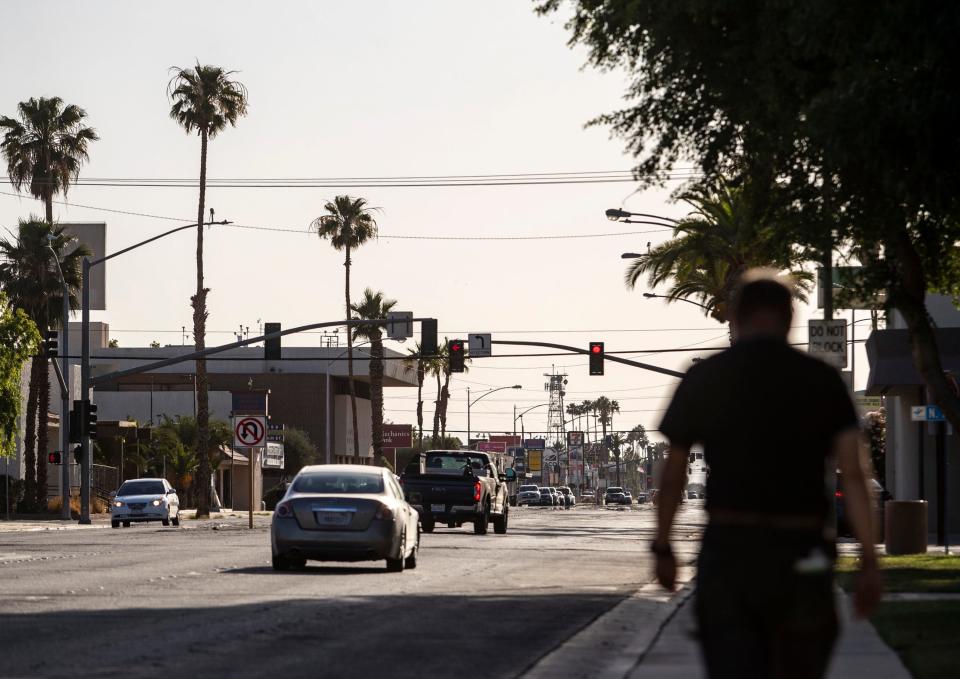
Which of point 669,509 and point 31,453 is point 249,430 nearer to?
point 31,453

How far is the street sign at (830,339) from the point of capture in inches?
943

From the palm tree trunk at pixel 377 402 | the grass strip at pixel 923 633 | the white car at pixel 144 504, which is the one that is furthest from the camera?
the palm tree trunk at pixel 377 402

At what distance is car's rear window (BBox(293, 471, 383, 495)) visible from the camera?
23453 mm

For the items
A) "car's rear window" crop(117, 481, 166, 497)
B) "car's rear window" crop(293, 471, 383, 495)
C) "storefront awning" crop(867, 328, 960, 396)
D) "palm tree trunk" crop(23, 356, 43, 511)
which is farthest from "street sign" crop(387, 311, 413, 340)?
"car's rear window" crop(293, 471, 383, 495)

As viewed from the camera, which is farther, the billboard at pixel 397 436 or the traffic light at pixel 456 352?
the billboard at pixel 397 436

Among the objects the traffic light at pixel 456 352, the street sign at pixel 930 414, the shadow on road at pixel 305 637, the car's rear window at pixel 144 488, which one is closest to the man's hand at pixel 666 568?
the shadow on road at pixel 305 637

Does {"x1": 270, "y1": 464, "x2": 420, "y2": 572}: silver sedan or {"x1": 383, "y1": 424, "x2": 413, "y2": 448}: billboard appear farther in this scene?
{"x1": 383, "y1": 424, "x2": 413, "y2": 448}: billboard

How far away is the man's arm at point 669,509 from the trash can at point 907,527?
2208 cm

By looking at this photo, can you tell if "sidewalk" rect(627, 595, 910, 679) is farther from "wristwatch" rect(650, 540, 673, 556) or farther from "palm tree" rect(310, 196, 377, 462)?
"palm tree" rect(310, 196, 377, 462)

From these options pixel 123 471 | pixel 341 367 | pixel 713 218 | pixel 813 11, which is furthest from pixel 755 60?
pixel 341 367

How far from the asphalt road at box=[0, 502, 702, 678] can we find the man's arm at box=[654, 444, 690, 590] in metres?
5.75

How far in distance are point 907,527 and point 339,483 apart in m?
9.90

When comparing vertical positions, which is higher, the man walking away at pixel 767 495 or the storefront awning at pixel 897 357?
the storefront awning at pixel 897 357

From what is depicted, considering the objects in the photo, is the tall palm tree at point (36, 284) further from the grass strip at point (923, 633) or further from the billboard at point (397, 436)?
the billboard at point (397, 436)
